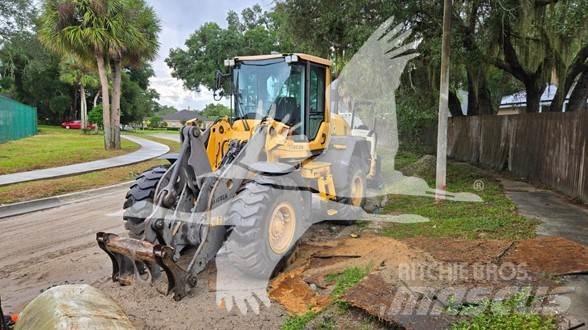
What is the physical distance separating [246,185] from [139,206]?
1295 mm

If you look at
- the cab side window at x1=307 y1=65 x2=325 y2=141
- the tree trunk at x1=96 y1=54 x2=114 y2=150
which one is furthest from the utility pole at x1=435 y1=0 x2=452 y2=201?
the tree trunk at x1=96 y1=54 x2=114 y2=150

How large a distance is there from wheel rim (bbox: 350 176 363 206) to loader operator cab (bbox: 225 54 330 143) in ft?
5.23

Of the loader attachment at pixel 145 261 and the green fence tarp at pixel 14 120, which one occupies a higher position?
the green fence tarp at pixel 14 120

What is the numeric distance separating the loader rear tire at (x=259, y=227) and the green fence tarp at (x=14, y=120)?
75.9 feet

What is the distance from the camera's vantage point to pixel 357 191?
7.88 metres

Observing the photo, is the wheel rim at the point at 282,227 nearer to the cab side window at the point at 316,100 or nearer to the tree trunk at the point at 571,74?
the cab side window at the point at 316,100

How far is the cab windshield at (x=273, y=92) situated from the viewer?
20.5ft

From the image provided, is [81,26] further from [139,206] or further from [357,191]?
[139,206]


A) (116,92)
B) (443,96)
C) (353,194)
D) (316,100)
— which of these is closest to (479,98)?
(443,96)

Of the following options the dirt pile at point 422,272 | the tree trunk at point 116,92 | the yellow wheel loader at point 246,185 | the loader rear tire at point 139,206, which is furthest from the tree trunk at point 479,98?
the tree trunk at point 116,92

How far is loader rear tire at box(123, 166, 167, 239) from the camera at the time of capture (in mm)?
5105

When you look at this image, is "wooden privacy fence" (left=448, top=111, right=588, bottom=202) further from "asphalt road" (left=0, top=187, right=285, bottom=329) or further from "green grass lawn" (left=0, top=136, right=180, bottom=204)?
"green grass lawn" (left=0, top=136, right=180, bottom=204)

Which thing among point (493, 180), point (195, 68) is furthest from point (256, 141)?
point (195, 68)

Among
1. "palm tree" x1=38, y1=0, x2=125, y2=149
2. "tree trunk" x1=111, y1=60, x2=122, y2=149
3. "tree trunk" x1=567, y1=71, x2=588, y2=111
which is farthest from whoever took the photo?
"tree trunk" x1=111, y1=60, x2=122, y2=149
